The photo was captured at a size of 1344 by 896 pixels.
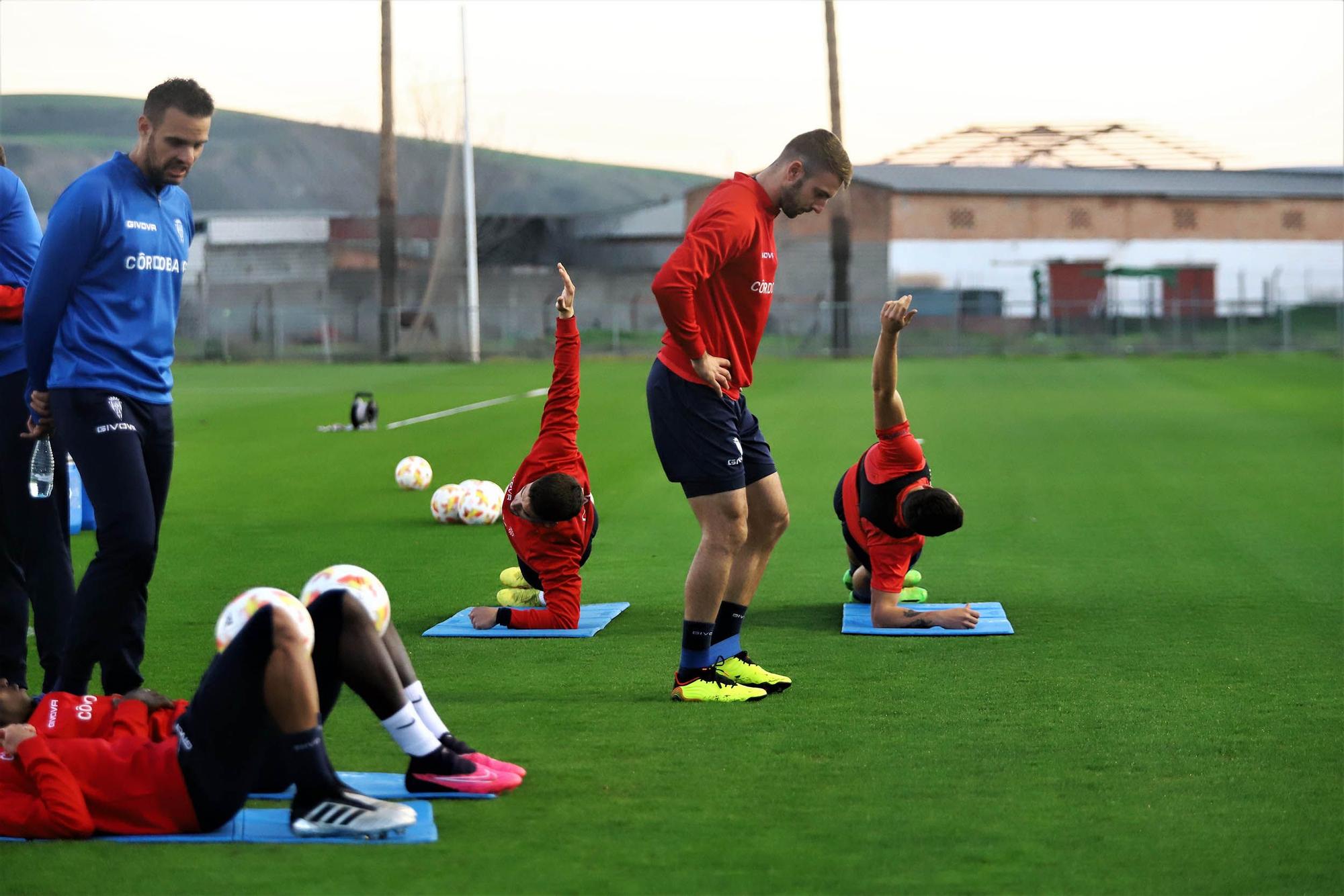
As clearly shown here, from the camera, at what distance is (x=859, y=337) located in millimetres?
46031

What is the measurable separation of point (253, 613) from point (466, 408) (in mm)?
20482

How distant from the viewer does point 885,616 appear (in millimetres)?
7555

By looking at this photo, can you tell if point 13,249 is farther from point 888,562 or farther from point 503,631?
point 888,562

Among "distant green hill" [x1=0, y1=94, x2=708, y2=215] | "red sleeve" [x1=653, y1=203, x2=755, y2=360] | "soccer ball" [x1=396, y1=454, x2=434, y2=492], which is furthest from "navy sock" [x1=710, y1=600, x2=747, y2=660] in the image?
"distant green hill" [x1=0, y1=94, x2=708, y2=215]

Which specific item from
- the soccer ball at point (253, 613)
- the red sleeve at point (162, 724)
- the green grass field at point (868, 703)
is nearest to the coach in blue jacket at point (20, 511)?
the green grass field at point (868, 703)

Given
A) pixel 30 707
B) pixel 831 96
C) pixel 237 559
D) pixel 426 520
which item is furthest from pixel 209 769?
pixel 831 96

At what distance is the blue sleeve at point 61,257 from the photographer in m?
5.34

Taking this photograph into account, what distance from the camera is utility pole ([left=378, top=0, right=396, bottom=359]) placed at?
4453cm

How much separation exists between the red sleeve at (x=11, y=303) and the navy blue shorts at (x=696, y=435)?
7.35 feet

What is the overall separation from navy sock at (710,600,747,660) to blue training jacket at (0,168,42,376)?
8.99 ft

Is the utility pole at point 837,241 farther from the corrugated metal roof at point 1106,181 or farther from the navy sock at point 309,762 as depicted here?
the navy sock at point 309,762

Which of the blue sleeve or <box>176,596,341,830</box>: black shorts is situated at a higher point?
the blue sleeve

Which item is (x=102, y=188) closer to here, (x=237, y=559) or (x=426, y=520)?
(x=237, y=559)

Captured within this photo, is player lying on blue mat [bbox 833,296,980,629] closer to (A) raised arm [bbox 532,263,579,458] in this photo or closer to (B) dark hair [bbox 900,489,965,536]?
(B) dark hair [bbox 900,489,965,536]
